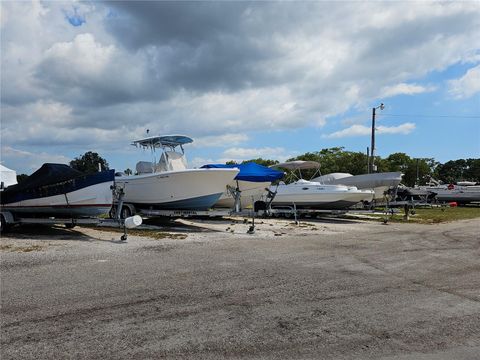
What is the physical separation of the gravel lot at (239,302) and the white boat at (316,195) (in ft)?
26.8

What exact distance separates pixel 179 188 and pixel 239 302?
9302mm

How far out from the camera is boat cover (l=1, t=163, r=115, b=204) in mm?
11883

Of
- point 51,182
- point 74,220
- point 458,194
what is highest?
point 51,182

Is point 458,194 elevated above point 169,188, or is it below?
below

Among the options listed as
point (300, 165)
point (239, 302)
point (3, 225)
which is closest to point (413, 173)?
point (300, 165)

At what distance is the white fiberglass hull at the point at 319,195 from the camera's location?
17.6m

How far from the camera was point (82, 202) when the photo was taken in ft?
39.0

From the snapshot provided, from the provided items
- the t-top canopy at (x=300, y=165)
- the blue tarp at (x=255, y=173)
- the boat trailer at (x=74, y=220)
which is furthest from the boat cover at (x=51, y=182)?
the t-top canopy at (x=300, y=165)

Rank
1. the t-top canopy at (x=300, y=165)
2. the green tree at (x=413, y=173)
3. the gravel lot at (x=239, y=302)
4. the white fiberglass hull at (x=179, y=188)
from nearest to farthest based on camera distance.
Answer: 1. the gravel lot at (x=239, y=302)
2. the white fiberglass hull at (x=179, y=188)
3. the t-top canopy at (x=300, y=165)
4. the green tree at (x=413, y=173)

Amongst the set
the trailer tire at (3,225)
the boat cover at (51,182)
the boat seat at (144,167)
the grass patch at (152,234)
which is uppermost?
the boat seat at (144,167)

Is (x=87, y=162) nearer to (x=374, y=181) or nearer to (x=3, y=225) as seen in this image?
(x=3, y=225)

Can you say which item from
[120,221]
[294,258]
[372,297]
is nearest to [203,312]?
[372,297]

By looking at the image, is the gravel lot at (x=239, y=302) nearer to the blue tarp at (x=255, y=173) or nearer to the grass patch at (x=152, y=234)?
the grass patch at (x=152, y=234)

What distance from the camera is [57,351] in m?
3.61
